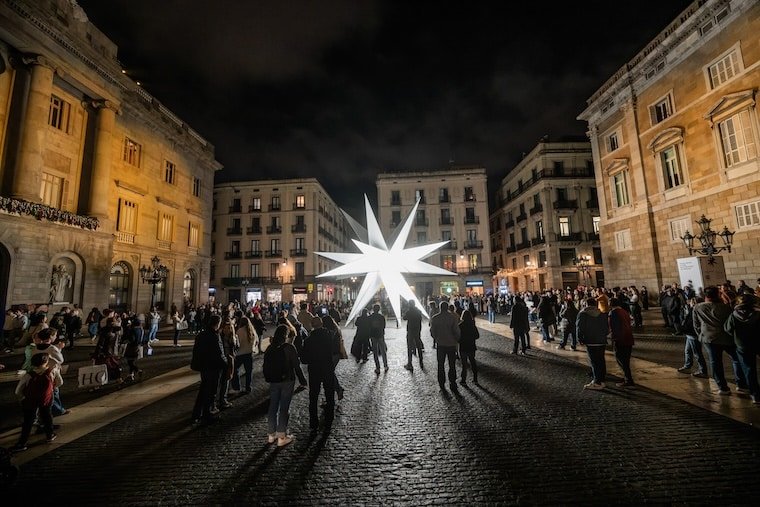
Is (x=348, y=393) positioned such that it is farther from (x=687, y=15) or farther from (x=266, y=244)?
(x=266, y=244)

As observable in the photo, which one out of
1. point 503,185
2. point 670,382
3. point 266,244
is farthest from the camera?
point 503,185

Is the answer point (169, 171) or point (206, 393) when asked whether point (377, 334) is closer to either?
point (206, 393)

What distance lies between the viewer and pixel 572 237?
106ft

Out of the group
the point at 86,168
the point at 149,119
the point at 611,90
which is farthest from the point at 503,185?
the point at 86,168

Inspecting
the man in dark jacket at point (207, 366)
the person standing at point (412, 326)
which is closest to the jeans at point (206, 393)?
the man in dark jacket at point (207, 366)

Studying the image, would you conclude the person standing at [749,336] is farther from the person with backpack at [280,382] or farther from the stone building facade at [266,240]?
the stone building facade at [266,240]

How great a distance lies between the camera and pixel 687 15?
16.1 metres

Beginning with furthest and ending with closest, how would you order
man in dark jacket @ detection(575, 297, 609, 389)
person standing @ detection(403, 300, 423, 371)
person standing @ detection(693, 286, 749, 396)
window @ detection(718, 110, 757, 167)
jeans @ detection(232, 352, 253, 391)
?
window @ detection(718, 110, 757, 167) < person standing @ detection(403, 300, 423, 371) < jeans @ detection(232, 352, 253, 391) < man in dark jacket @ detection(575, 297, 609, 389) < person standing @ detection(693, 286, 749, 396)

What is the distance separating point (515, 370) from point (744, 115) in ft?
51.2

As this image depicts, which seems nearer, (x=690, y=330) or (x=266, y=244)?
(x=690, y=330)

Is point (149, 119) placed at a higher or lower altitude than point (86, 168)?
higher

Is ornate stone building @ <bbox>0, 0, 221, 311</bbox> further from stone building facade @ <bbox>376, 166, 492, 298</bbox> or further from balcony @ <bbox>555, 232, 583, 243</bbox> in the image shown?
balcony @ <bbox>555, 232, 583, 243</bbox>

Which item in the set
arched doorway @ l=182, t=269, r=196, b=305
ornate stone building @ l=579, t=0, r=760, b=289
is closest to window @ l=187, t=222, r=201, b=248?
arched doorway @ l=182, t=269, r=196, b=305

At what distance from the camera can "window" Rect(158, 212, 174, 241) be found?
22.8m
